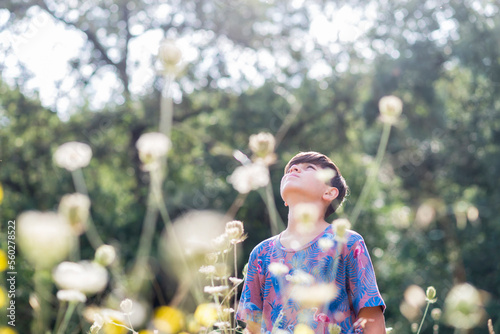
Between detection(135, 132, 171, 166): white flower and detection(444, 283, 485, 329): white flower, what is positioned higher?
detection(135, 132, 171, 166): white flower

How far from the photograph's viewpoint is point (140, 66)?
9305 mm

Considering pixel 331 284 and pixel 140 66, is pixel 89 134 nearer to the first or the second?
pixel 140 66

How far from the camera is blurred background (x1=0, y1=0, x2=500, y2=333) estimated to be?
8055mm

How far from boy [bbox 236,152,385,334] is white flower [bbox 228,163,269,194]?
6.0 inches

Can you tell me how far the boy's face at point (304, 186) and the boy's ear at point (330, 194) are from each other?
10mm

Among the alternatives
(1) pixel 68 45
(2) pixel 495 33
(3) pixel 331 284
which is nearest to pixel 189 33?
(1) pixel 68 45

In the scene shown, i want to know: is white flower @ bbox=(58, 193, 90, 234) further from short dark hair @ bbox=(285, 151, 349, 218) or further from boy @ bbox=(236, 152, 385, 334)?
short dark hair @ bbox=(285, 151, 349, 218)

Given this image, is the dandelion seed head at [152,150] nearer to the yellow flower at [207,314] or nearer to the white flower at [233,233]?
the white flower at [233,233]

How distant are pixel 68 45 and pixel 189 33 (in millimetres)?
1876

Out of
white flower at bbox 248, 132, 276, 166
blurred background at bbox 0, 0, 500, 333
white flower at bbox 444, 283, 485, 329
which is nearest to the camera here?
white flower at bbox 444, 283, 485, 329

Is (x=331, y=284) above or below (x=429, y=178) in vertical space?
above

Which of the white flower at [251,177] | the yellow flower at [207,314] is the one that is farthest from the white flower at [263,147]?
the yellow flower at [207,314]

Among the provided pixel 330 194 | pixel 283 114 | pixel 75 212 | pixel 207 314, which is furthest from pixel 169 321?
pixel 283 114

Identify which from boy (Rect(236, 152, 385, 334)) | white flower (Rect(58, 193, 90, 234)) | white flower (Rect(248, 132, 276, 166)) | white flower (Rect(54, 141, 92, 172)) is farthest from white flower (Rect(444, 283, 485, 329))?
white flower (Rect(54, 141, 92, 172))
